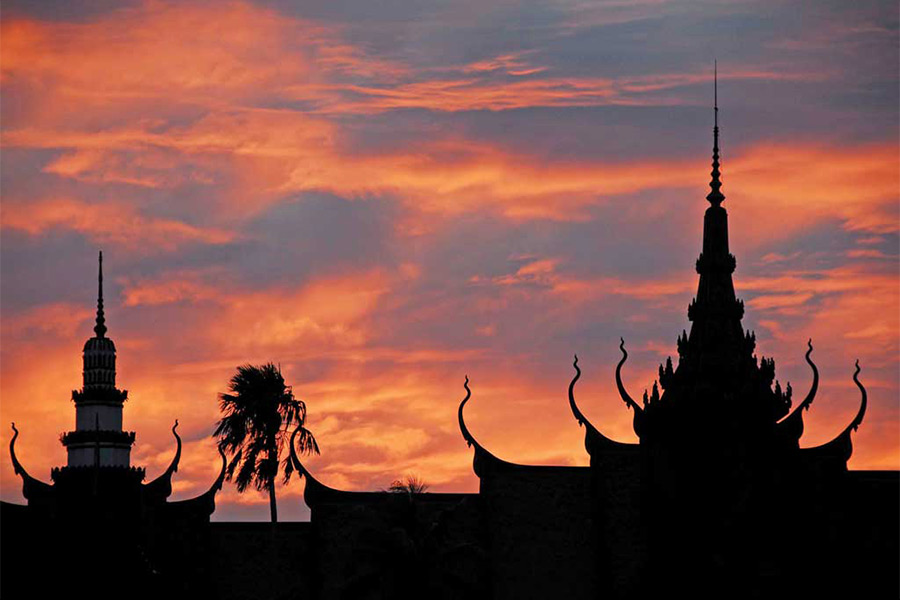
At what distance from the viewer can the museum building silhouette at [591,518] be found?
3137 inches

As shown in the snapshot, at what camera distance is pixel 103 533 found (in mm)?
80188

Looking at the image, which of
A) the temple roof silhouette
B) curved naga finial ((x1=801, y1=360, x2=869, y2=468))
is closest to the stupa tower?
the temple roof silhouette

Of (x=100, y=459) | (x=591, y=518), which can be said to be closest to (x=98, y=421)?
(x=100, y=459)

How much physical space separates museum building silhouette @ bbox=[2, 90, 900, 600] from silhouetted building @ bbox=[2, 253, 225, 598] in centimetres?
4

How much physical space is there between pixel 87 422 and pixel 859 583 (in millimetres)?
24091

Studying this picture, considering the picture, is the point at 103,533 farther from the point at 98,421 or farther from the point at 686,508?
the point at 686,508

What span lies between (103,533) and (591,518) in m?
15.0

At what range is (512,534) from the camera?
82.0 meters

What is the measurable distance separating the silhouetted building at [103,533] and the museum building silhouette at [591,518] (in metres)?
0.04

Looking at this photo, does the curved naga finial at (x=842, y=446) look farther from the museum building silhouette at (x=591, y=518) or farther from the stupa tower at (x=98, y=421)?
the stupa tower at (x=98, y=421)

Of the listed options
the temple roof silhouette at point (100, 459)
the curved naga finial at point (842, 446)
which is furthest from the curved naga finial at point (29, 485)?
the curved naga finial at point (842, 446)

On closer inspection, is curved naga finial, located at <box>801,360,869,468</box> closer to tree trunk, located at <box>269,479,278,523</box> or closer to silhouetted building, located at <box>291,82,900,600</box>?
silhouetted building, located at <box>291,82,900,600</box>

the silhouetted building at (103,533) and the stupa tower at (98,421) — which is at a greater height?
the stupa tower at (98,421)

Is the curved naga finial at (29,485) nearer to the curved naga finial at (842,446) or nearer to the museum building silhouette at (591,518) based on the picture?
the museum building silhouette at (591,518)
